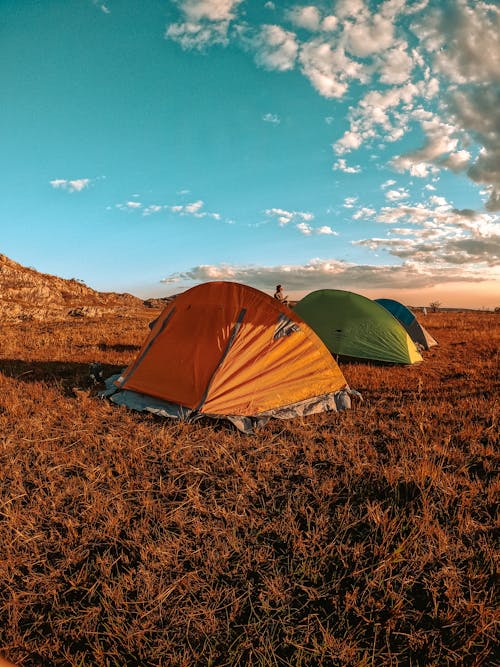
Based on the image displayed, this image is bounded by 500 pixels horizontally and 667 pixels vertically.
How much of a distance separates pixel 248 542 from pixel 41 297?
1517 inches

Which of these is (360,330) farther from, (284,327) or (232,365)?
(232,365)

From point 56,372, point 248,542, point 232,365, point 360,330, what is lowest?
point 248,542

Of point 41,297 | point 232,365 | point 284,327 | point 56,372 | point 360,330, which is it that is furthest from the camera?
point 41,297

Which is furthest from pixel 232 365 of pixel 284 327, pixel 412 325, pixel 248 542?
pixel 412 325

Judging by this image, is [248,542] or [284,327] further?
[284,327]

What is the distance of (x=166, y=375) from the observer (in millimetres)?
6613

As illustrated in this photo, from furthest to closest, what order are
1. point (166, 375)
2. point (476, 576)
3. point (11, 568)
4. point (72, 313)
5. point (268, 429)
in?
point (72, 313) < point (166, 375) < point (268, 429) < point (11, 568) < point (476, 576)

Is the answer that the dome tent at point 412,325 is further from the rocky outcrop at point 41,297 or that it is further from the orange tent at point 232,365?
the rocky outcrop at point 41,297

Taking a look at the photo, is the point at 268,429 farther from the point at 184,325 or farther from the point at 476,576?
the point at 476,576

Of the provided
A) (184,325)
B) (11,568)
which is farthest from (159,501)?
(184,325)

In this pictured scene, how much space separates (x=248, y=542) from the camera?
3166 millimetres

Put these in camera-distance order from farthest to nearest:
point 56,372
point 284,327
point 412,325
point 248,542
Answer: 1. point 412,325
2. point 56,372
3. point 284,327
4. point 248,542

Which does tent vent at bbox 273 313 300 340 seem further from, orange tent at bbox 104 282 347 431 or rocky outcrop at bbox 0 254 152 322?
rocky outcrop at bbox 0 254 152 322

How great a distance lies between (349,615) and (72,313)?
90.5 ft
